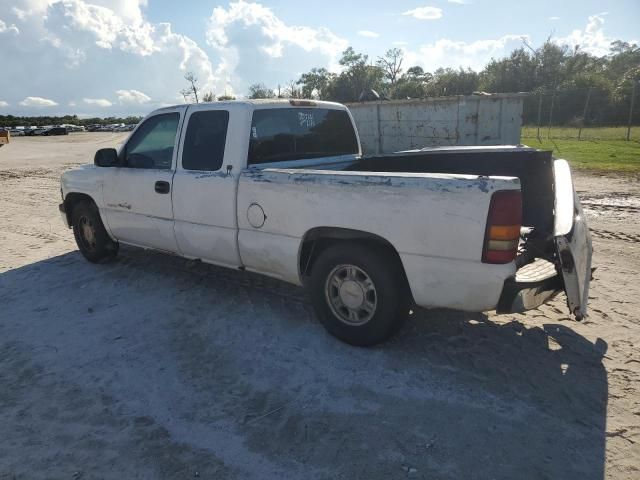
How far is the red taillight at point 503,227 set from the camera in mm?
2881

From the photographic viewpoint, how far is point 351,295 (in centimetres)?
365

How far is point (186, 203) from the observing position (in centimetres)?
454

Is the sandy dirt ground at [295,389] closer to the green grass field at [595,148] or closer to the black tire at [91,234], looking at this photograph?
the black tire at [91,234]

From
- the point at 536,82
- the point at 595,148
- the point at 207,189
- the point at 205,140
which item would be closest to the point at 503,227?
the point at 207,189

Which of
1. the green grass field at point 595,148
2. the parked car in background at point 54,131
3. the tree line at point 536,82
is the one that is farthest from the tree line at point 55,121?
the green grass field at point 595,148

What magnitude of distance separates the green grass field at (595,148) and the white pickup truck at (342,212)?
9.51 metres

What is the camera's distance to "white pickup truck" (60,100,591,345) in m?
3.04

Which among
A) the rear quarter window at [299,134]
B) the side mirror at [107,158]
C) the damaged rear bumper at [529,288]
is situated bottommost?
the damaged rear bumper at [529,288]

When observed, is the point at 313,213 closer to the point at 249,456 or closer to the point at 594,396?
the point at 249,456

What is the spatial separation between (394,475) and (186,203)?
10.1 feet

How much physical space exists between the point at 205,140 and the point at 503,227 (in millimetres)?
2811

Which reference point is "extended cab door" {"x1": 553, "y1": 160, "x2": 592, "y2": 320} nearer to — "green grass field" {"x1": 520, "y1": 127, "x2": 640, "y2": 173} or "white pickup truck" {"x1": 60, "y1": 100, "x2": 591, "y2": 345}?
"white pickup truck" {"x1": 60, "y1": 100, "x2": 591, "y2": 345}

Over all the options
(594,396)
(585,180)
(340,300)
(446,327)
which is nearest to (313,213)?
(340,300)

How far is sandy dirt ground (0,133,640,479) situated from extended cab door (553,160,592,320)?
52 centimetres
